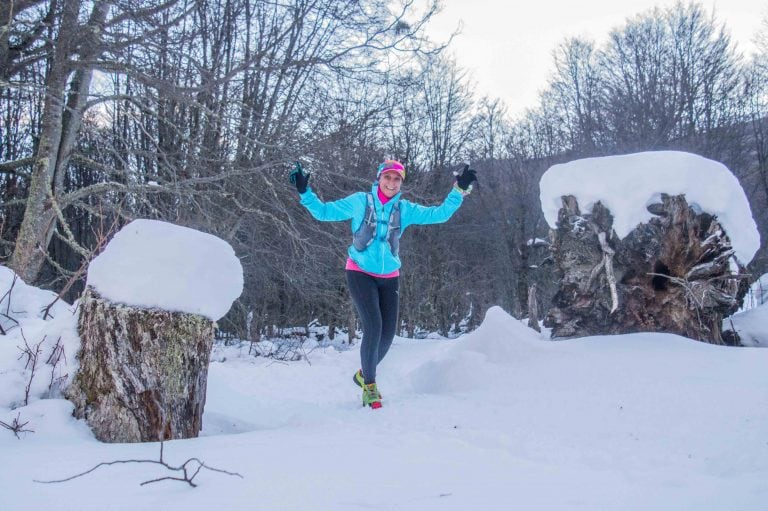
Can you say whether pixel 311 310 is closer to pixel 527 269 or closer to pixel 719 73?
pixel 527 269

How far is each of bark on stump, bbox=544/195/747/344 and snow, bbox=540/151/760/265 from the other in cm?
7

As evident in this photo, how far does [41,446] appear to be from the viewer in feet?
6.70

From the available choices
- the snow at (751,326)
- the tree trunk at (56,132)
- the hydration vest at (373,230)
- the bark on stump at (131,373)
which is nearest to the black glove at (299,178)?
the hydration vest at (373,230)

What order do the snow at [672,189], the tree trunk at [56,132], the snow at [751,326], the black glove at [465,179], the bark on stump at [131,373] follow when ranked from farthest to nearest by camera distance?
the tree trunk at [56,132] → the snow at [751,326] → the snow at [672,189] → the black glove at [465,179] → the bark on stump at [131,373]

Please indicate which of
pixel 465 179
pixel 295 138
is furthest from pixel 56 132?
pixel 465 179

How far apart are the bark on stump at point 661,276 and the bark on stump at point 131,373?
3.41m

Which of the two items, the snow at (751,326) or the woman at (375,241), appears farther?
the snow at (751,326)

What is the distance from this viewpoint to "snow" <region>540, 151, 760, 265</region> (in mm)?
4289

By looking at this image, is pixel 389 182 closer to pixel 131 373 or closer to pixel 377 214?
pixel 377 214

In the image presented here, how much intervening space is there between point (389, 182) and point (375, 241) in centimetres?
44

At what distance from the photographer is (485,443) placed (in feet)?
7.63

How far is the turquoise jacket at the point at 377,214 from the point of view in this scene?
3602 mm

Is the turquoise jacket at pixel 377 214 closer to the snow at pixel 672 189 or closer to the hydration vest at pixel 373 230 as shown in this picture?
the hydration vest at pixel 373 230

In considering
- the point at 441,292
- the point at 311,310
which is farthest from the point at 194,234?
the point at 441,292
